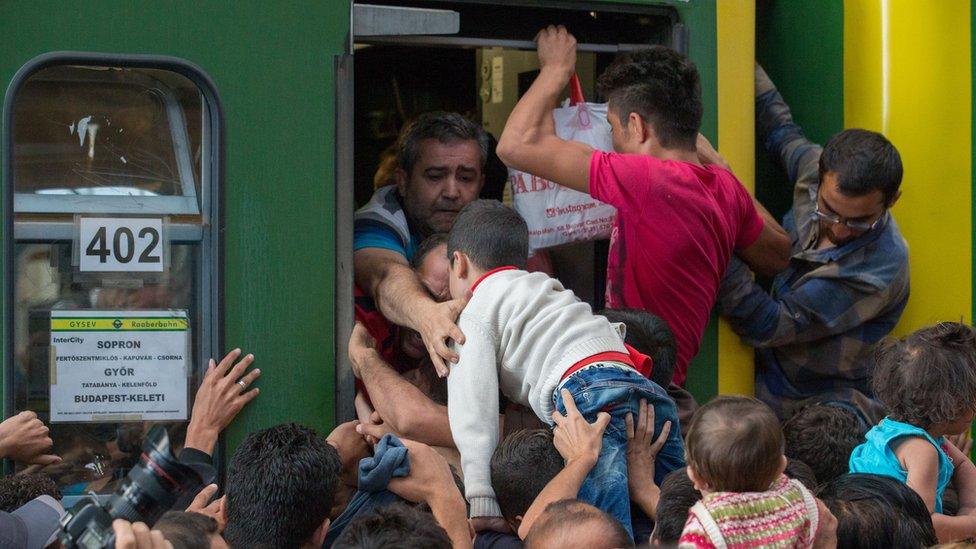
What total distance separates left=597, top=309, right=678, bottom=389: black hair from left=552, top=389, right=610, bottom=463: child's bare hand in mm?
371

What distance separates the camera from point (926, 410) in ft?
9.21

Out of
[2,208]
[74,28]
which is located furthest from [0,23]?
[2,208]

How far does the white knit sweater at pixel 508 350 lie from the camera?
2.84 metres

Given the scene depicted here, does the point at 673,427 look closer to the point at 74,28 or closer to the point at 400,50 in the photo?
the point at 74,28

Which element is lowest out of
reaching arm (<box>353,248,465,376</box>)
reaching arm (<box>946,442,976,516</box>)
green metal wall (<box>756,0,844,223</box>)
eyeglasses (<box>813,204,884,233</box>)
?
reaching arm (<box>946,442,976,516</box>)

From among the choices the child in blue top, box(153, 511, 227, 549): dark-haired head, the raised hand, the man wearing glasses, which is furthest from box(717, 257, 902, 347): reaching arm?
the raised hand

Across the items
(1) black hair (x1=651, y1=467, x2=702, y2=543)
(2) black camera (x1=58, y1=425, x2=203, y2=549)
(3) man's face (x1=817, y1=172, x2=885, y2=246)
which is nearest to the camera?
(2) black camera (x1=58, y1=425, x2=203, y2=549)

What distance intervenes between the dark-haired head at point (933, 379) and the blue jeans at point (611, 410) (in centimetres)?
52

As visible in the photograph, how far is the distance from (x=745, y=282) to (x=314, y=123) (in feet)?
4.24

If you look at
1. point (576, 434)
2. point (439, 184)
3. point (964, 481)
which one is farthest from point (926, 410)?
point (439, 184)

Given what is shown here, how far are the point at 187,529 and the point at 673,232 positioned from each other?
155 centimetres

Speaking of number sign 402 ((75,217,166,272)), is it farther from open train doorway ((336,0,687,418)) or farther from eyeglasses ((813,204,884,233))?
eyeglasses ((813,204,884,233))

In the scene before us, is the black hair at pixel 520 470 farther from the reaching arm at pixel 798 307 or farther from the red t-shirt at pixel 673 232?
the reaching arm at pixel 798 307

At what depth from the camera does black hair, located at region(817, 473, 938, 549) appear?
244cm
